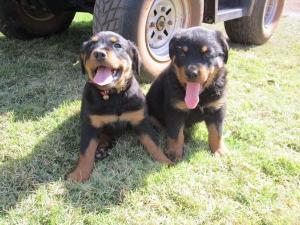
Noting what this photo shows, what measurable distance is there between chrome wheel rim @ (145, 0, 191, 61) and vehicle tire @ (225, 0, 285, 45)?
2047 mm

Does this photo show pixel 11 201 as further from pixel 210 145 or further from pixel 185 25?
pixel 185 25

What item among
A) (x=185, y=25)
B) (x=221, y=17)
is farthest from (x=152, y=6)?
(x=221, y=17)

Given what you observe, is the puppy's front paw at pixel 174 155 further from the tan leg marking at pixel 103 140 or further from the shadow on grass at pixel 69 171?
the tan leg marking at pixel 103 140

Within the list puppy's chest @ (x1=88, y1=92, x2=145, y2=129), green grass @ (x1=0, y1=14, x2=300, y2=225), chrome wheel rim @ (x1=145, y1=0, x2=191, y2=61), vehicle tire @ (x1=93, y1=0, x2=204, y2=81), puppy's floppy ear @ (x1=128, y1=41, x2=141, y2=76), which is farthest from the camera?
chrome wheel rim @ (x1=145, y1=0, x2=191, y2=61)

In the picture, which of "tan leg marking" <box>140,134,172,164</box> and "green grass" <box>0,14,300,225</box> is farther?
"tan leg marking" <box>140,134,172,164</box>

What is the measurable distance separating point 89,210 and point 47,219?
29 centimetres

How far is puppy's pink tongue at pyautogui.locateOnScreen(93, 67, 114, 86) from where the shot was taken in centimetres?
348


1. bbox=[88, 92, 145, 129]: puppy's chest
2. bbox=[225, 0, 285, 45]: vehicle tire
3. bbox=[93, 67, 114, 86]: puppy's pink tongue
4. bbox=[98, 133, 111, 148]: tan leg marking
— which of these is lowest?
bbox=[225, 0, 285, 45]: vehicle tire

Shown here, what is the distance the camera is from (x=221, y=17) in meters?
5.59

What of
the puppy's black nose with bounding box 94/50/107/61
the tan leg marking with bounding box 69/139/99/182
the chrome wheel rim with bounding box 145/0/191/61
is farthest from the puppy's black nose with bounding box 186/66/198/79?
the chrome wheel rim with bounding box 145/0/191/61

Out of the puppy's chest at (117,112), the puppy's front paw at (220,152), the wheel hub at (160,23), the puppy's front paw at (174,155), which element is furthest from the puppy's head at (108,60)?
the wheel hub at (160,23)

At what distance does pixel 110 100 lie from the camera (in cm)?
361

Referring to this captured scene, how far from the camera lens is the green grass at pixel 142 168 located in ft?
10.0

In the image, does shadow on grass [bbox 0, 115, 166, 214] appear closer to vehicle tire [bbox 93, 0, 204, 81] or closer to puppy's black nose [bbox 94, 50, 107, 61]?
Answer: puppy's black nose [bbox 94, 50, 107, 61]
